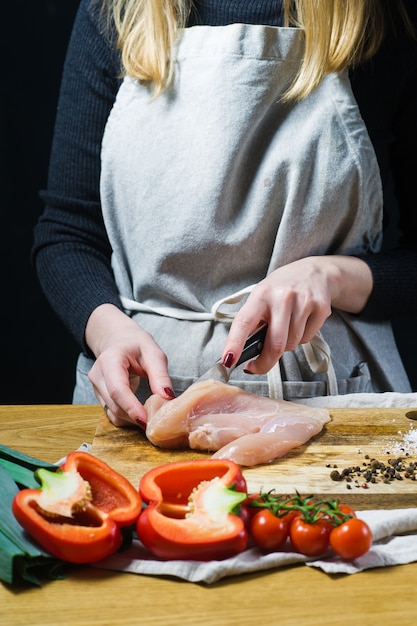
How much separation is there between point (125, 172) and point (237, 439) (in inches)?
26.8

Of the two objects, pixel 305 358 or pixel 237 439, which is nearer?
pixel 237 439

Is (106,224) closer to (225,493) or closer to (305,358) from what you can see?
(305,358)

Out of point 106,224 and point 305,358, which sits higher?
point 106,224

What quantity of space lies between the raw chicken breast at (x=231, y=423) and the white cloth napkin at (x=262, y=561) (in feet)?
0.82

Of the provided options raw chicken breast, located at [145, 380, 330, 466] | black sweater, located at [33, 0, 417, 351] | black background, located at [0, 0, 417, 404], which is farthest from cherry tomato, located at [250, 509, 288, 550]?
black background, located at [0, 0, 417, 404]

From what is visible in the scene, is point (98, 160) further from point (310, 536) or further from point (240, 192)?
point (310, 536)

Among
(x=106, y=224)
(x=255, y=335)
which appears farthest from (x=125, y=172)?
(x=255, y=335)

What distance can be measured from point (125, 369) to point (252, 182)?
0.48 metres

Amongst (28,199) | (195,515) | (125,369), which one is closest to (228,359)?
(125,369)

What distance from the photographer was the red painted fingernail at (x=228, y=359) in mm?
1448

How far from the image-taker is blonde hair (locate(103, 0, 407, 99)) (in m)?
1.65

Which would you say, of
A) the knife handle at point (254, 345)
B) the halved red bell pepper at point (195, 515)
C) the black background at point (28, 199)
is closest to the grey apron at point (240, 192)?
the knife handle at point (254, 345)

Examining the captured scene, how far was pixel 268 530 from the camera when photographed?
1.04 metres

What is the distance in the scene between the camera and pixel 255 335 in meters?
1.51
